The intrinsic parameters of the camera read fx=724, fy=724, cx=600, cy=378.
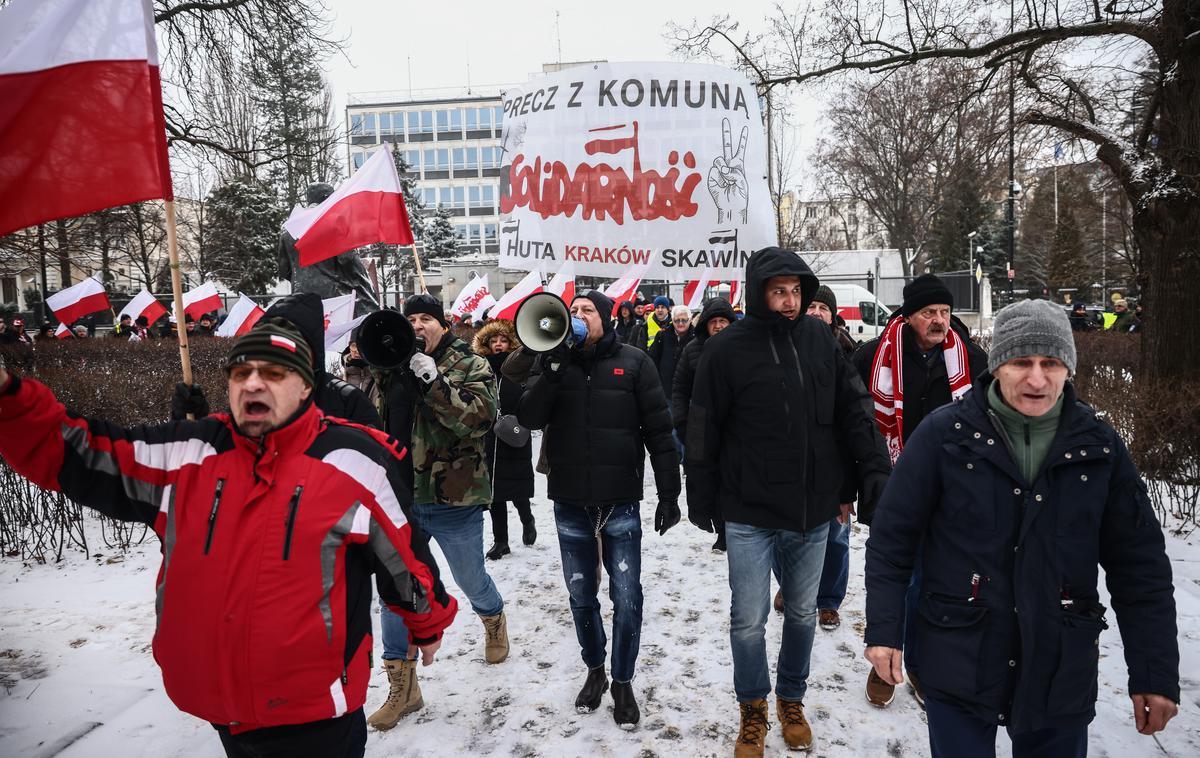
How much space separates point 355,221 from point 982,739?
4.45 metres

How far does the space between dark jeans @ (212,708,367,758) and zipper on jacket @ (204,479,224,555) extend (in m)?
0.49

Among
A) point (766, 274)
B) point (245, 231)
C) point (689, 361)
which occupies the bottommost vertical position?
point (689, 361)

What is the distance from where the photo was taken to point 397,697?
350 centimetres

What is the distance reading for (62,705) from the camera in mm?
3641

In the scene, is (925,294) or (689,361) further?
(689,361)

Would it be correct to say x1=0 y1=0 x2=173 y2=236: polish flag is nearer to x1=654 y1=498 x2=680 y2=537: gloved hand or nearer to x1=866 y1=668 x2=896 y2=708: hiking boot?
x1=654 y1=498 x2=680 y2=537: gloved hand

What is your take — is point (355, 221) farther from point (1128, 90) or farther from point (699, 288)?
point (1128, 90)

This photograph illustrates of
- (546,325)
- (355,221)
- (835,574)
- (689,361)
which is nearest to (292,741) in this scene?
(546,325)

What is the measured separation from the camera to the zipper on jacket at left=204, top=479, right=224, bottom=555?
6.23ft

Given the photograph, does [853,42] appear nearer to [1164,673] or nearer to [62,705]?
[1164,673]

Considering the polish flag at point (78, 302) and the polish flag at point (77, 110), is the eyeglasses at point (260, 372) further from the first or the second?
the polish flag at point (78, 302)

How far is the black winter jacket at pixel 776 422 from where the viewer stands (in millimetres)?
3088

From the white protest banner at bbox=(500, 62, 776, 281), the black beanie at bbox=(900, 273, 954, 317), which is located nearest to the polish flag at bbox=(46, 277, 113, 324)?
the white protest banner at bbox=(500, 62, 776, 281)

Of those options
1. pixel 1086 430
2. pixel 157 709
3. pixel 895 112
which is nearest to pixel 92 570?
pixel 157 709
